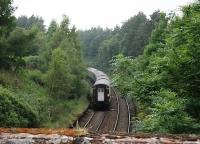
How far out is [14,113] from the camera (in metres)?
20.7

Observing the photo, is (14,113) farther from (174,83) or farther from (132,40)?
(132,40)

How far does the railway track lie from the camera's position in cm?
3216

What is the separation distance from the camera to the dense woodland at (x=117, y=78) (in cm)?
1077

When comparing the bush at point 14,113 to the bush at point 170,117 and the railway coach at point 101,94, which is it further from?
the railway coach at point 101,94

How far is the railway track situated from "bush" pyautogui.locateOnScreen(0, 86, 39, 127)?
7197 mm

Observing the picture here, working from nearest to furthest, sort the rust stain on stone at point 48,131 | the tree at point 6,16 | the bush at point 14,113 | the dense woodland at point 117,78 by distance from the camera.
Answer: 1. the rust stain on stone at point 48,131
2. the dense woodland at point 117,78
3. the bush at point 14,113
4. the tree at point 6,16

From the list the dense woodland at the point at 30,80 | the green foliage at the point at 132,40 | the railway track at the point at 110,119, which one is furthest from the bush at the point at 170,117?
the green foliage at the point at 132,40

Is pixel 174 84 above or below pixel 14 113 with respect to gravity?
above

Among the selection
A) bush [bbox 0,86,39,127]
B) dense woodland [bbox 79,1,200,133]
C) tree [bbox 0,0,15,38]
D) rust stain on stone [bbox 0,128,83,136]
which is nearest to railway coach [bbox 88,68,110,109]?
tree [bbox 0,0,15,38]

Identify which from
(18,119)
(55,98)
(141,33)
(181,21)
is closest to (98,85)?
(55,98)

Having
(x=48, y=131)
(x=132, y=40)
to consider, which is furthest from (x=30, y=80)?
(x=132, y=40)

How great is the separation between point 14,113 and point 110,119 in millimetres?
17606

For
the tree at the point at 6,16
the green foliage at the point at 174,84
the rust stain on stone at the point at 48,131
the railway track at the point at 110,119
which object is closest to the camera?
the rust stain on stone at the point at 48,131

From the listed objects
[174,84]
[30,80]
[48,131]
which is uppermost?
[30,80]
